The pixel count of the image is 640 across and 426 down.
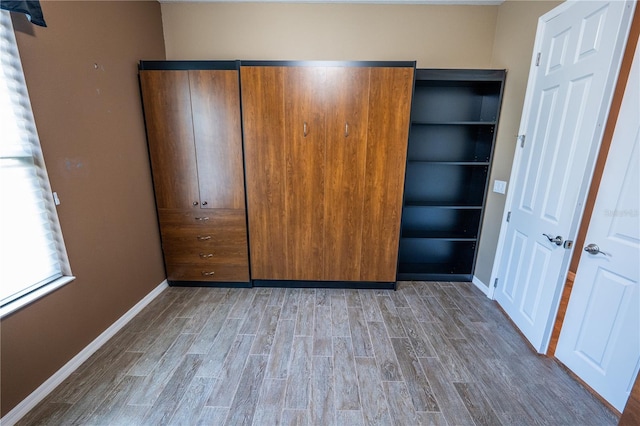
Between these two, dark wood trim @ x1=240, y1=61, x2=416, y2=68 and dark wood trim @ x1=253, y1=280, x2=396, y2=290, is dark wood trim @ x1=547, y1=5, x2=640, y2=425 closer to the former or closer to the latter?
dark wood trim @ x1=240, y1=61, x2=416, y2=68

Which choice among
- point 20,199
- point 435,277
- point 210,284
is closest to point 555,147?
point 435,277

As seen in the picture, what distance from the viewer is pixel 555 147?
183 cm

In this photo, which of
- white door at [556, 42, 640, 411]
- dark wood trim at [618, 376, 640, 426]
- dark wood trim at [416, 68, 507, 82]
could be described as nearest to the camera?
dark wood trim at [618, 376, 640, 426]

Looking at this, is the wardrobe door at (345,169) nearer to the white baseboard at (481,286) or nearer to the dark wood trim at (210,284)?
the dark wood trim at (210,284)

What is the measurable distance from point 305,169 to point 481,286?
7.19 feet

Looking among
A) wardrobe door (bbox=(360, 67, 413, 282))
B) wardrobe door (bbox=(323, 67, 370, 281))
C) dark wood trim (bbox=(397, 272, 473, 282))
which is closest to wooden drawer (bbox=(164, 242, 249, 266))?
wardrobe door (bbox=(323, 67, 370, 281))

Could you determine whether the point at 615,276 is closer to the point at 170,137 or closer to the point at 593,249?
the point at 593,249

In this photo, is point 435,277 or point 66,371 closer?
point 66,371

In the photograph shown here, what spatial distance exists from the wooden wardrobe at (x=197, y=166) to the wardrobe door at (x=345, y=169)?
83cm

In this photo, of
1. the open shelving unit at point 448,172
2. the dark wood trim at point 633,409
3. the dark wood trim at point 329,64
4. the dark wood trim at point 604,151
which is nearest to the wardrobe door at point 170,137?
the dark wood trim at point 329,64

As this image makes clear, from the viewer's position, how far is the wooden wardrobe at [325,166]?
224 cm

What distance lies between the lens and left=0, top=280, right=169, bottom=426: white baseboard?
142cm

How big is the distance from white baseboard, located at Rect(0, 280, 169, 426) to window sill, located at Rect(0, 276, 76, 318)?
521 mm

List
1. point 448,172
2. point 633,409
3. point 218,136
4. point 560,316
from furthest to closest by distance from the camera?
point 448,172 < point 218,136 < point 560,316 < point 633,409
